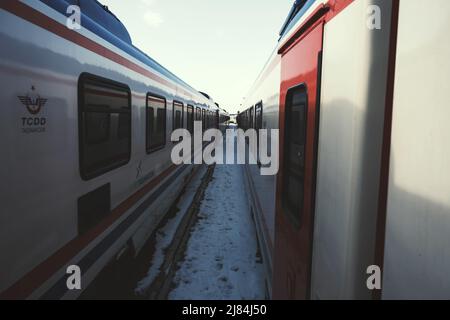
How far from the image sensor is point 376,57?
1427 millimetres

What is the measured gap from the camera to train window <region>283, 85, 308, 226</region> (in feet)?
7.94

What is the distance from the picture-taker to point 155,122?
20.9 feet

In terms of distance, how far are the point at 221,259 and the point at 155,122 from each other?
8.91 feet

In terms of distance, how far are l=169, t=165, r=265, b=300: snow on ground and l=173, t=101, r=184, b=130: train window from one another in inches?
84.7

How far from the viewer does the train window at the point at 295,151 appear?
242 cm

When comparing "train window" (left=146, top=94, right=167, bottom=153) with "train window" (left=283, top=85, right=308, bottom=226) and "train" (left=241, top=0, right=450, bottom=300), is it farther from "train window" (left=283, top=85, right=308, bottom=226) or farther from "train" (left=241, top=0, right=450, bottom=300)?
"train" (left=241, top=0, right=450, bottom=300)

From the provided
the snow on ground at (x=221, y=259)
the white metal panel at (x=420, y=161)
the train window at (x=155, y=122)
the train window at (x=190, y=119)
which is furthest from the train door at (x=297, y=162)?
the train window at (x=190, y=119)

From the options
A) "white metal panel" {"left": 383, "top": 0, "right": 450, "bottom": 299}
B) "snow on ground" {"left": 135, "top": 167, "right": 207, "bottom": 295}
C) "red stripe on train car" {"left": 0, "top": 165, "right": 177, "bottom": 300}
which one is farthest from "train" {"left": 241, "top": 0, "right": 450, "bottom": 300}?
"snow on ground" {"left": 135, "top": 167, "right": 207, "bottom": 295}

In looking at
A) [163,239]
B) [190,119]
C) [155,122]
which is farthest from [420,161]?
[190,119]

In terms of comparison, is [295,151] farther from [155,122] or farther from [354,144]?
[155,122]

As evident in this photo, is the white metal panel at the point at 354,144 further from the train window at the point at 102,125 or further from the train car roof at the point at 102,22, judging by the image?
the train window at the point at 102,125
